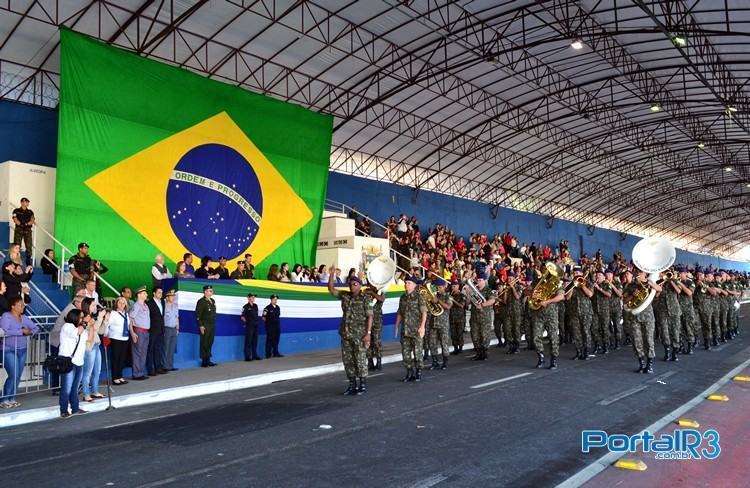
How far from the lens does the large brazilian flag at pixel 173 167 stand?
591 inches

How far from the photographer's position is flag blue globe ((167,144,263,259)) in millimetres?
17234

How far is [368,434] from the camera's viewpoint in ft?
23.4

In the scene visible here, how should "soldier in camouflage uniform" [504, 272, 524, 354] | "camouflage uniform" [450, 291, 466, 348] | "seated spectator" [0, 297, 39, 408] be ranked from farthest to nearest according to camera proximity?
"camouflage uniform" [450, 291, 466, 348], "soldier in camouflage uniform" [504, 272, 524, 354], "seated spectator" [0, 297, 39, 408]

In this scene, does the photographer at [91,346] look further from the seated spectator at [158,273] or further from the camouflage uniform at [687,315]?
the camouflage uniform at [687,315]

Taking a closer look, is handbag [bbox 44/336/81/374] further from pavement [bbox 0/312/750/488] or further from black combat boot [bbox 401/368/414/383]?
black combat boot [bbox 401/368/414/383]

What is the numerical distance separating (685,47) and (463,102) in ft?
34.4

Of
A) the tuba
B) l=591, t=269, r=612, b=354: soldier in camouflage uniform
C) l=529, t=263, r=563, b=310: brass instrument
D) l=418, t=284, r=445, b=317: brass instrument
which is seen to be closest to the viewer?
the tuba

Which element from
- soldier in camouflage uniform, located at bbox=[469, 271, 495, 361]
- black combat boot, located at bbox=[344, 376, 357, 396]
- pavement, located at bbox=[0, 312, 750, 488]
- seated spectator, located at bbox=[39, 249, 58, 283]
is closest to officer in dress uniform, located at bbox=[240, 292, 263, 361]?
pavement, located at bbox=[0, 312, 750, 488]

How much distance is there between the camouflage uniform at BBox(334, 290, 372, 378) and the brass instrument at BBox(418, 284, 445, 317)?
2976 millimetres

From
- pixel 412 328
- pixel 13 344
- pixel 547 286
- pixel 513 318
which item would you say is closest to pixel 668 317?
pixel 547 286

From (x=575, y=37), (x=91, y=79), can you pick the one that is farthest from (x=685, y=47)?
(x=91, y=79)

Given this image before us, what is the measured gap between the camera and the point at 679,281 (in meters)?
14.2

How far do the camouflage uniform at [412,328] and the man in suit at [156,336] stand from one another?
532 centimetres

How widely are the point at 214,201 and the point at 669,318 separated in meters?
13.0
